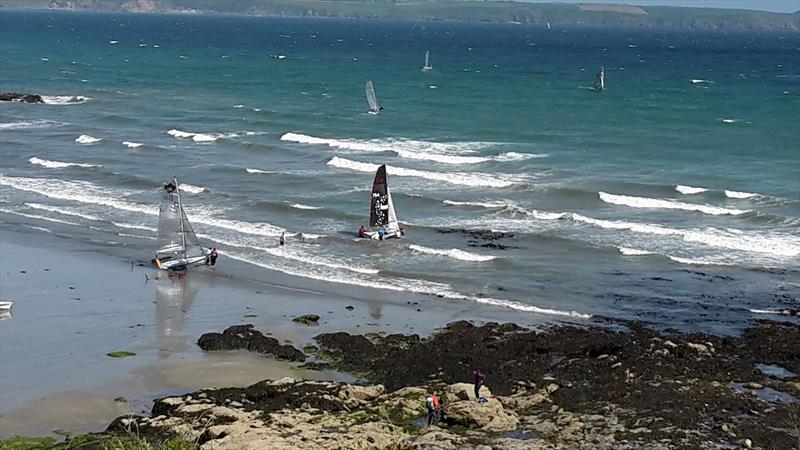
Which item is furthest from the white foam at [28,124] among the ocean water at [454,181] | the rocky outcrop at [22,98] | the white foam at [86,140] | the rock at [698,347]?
the rock at [698,347]

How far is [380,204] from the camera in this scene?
39.5 metres

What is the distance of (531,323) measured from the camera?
29875mm

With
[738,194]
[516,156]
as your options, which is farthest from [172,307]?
[516,156]

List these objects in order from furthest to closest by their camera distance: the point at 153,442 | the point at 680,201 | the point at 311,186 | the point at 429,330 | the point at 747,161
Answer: the point at 747,161
the point at 311,186
the point at 680,201
the point at 429,330
the point at 153,442

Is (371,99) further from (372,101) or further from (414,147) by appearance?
(414,147)

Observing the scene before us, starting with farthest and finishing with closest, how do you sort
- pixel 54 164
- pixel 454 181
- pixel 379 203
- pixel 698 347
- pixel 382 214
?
1. pixel 54 164
2. pixel 454 181
3. pixel 382 214
4. pixel 379 203
5. pixel 698 347

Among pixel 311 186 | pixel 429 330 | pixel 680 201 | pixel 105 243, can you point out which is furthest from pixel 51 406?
pixel 680 201

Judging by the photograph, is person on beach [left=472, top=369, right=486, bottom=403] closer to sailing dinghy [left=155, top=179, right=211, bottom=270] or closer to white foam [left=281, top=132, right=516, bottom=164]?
sailing dinghy [left=155, top=179, right=211, bottom=270]

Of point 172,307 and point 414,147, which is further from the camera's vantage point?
point 414,147

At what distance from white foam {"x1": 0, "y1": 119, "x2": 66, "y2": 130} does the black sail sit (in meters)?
34.4

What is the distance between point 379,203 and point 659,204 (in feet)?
41.0

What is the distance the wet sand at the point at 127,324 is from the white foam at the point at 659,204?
1577cm

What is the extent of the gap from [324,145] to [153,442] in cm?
4103

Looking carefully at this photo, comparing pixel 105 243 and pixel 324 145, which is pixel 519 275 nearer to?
pixel 105 243
